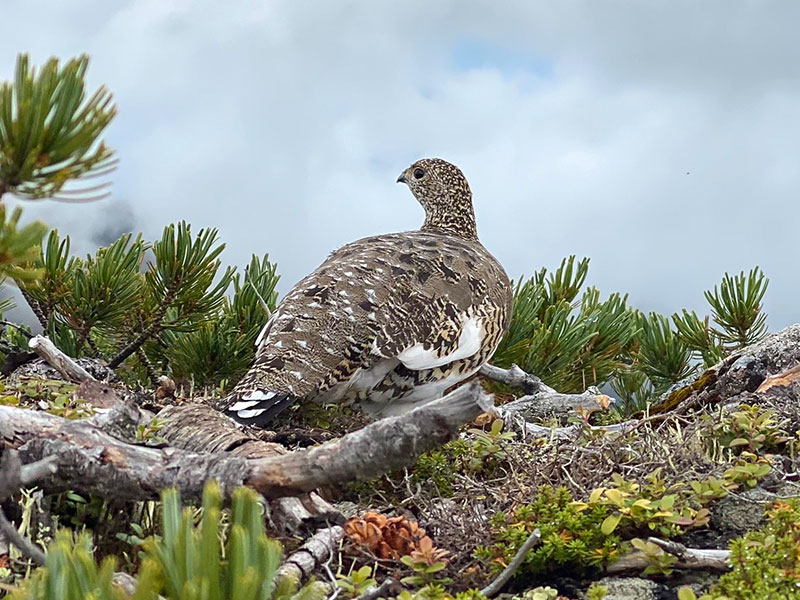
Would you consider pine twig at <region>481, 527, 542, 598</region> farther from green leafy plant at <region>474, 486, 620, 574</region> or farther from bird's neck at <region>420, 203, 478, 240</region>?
bird's neck at <region>420, 203, 478, 240</region>

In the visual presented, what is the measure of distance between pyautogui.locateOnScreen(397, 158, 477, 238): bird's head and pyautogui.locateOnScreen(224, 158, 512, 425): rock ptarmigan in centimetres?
138

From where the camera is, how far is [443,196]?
6457 millimetres

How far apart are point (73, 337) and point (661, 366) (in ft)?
14.5

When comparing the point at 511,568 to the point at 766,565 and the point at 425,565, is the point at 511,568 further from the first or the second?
the point at 766,565

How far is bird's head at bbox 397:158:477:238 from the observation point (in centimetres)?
639

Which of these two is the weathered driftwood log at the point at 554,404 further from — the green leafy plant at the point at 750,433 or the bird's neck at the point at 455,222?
the bird's neck at the point at 455,222

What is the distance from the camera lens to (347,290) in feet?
14.0

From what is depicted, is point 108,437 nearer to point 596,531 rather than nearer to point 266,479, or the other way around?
point 266,479

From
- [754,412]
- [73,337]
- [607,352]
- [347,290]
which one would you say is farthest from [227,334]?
[754,412]

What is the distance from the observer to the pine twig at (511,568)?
1976 millimetres

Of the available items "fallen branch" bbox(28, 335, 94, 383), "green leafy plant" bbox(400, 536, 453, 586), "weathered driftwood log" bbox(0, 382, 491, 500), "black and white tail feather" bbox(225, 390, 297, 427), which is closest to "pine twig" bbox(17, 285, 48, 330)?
"fallen branch" bbox(28, 335, 94, 383)

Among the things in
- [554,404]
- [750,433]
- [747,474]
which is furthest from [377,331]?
[747,474]

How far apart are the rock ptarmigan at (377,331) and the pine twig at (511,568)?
5.58 feet

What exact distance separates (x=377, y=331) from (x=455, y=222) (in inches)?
94.4
